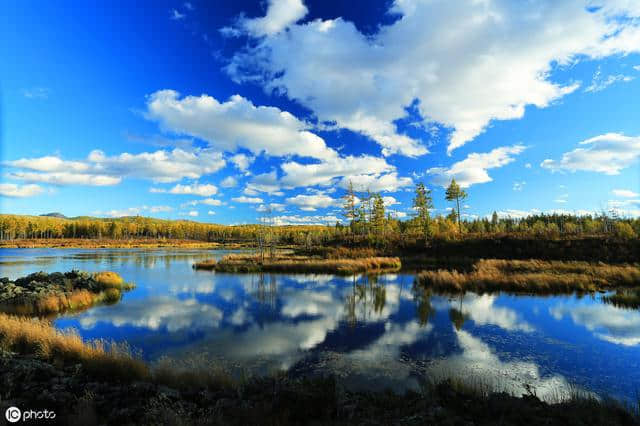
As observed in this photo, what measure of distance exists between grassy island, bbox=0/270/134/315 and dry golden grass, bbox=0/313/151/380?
7.01m

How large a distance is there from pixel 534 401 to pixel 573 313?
14.3m

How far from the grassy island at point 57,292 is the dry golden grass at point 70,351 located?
701 cm

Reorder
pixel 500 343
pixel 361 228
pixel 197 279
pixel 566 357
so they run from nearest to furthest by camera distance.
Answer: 1. pixel 566 357
2. pixel 500 343
3. pixel 197 279
4. pixel 361 228

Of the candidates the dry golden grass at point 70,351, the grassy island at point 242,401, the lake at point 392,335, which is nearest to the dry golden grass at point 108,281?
the lake at point 392,335

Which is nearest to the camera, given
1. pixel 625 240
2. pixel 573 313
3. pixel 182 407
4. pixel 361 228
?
pixel 182 407

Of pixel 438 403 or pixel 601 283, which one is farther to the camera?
pixel 601 283

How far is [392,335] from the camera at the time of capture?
45.0ft

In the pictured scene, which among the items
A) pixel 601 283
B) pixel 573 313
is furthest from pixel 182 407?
pixel 601 283

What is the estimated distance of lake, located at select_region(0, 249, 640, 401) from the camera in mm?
9680

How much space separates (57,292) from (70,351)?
1467 centimetres

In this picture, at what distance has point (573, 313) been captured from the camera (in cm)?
1753

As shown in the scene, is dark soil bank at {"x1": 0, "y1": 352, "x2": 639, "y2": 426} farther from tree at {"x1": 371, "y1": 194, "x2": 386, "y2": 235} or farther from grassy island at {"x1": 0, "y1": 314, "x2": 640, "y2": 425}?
tree at {"x1": 371, "y1": 194, "x2": 386, "y2": 235}

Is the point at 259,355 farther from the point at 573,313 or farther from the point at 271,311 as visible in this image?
the point at 573,313

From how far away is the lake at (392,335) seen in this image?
9.68 meters
